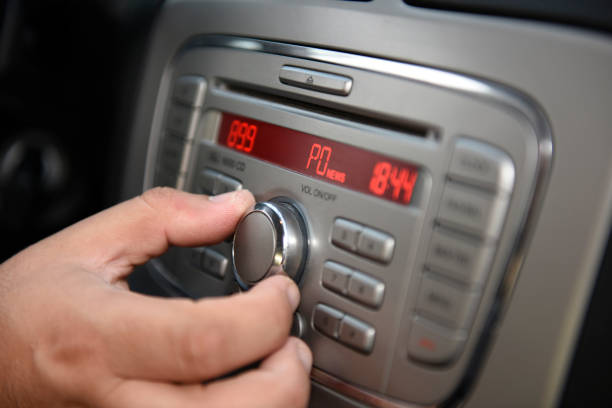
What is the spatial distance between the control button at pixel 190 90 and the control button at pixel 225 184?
0.09 m

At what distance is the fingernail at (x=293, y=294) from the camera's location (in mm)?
436

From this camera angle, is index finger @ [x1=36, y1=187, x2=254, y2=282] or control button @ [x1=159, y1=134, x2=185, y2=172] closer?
index finger @ [x1=36, y1=187, x2=254, y2=282]

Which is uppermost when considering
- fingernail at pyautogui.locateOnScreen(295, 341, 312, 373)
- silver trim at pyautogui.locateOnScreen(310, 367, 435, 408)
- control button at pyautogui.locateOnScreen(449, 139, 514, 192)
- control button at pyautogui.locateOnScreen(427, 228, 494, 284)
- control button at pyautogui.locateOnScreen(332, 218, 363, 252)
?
control button at pyautogui.locateOnScreen(449, 139, 514, 192)

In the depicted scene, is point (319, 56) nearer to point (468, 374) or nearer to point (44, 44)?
point (468, 374)

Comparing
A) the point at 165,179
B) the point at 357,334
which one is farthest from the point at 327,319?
the point at 165,179

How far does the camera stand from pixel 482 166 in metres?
0.39

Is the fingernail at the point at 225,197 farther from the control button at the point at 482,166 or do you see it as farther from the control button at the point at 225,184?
the control button at the point at 482,166

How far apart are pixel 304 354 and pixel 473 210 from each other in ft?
0.57

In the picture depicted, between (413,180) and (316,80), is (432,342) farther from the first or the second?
(316,80)

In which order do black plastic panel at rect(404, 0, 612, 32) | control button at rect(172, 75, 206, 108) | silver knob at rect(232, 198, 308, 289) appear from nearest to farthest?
black plastic panel at rect(404, 0, 612, 32) < silver knob at rect(232, 198, 308, 289) < control button at rect(172, 75, 206, 108)

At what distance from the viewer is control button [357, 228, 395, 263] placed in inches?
16.8

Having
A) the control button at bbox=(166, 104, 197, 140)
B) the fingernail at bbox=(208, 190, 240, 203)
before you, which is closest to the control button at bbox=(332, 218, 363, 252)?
the fingernail at bbox=(208, 190, 240, 203)

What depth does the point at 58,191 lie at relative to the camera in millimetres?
802

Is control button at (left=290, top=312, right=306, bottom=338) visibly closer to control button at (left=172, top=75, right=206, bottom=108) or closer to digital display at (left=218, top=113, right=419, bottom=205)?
digital display at (left=218, top=113, right=419, bottom=205)
